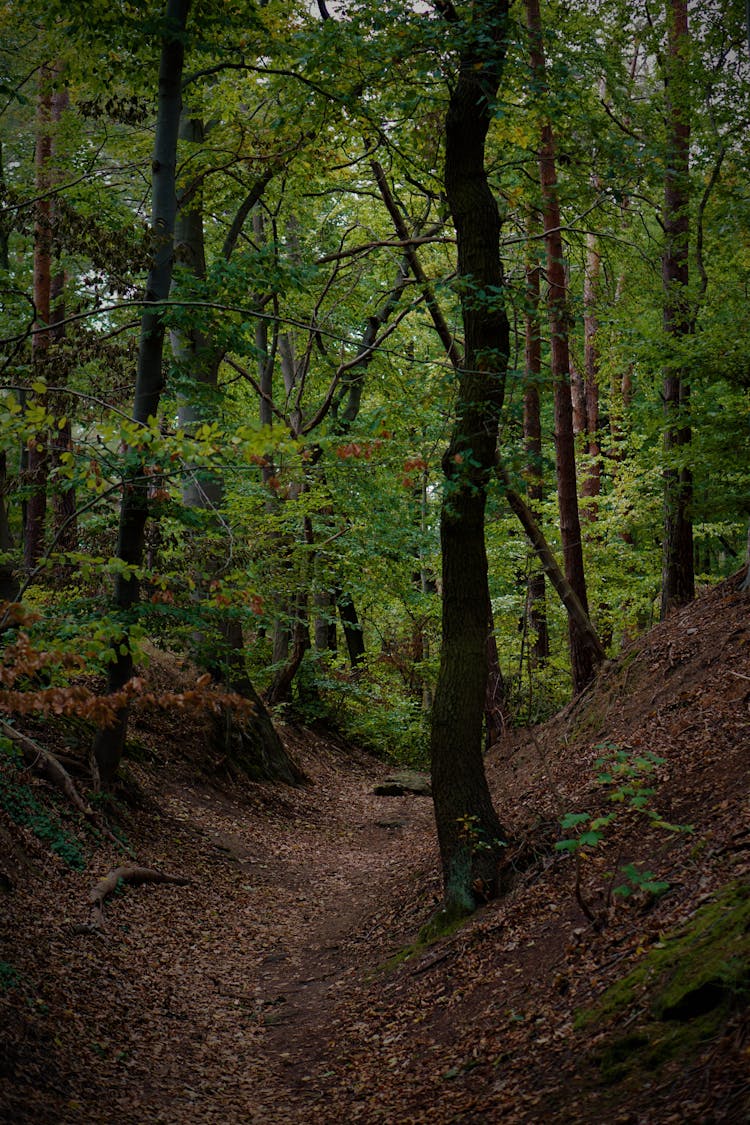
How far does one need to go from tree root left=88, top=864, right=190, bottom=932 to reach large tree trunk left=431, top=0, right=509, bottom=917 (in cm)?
282

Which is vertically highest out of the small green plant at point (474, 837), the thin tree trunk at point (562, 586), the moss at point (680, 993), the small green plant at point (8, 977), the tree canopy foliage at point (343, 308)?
the tree canopy foliage at point (343, 308)

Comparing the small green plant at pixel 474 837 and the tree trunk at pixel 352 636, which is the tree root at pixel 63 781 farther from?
the tree trunk at pixel 352 636

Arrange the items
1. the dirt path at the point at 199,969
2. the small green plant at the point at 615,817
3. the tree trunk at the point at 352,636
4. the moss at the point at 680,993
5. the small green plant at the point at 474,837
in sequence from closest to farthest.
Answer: the moss at the point at 680,993 → the small green plant at the point at 615,817 → the dirt path at the point at 199,969 → the small green plant at the point at 474,837 → the tree trunk at the point at 352,636

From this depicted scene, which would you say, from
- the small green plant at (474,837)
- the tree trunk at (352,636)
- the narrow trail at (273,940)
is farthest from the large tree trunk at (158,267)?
the tree trunk at (352,636)

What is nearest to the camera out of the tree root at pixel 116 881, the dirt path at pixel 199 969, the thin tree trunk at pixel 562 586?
the dirt path at pixel 199 969

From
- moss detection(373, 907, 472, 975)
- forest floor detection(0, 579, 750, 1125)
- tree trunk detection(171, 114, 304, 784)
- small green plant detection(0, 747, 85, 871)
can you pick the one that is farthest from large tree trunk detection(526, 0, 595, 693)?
small green plant detection(0, 747, 85, 871)

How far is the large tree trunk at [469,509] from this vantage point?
22.1ft

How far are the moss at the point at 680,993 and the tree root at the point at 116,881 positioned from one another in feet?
14.0

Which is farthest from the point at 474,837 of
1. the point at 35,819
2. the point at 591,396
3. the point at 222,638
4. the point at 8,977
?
the point at 591,396

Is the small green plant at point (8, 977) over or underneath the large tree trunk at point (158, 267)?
underneath

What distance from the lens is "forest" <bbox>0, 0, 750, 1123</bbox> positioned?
5.06 metres

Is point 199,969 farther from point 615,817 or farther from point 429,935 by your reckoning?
point 615,817

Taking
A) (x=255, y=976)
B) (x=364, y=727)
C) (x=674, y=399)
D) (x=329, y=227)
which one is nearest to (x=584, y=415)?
(x=329, y=227)

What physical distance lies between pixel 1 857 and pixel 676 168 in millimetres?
10928
